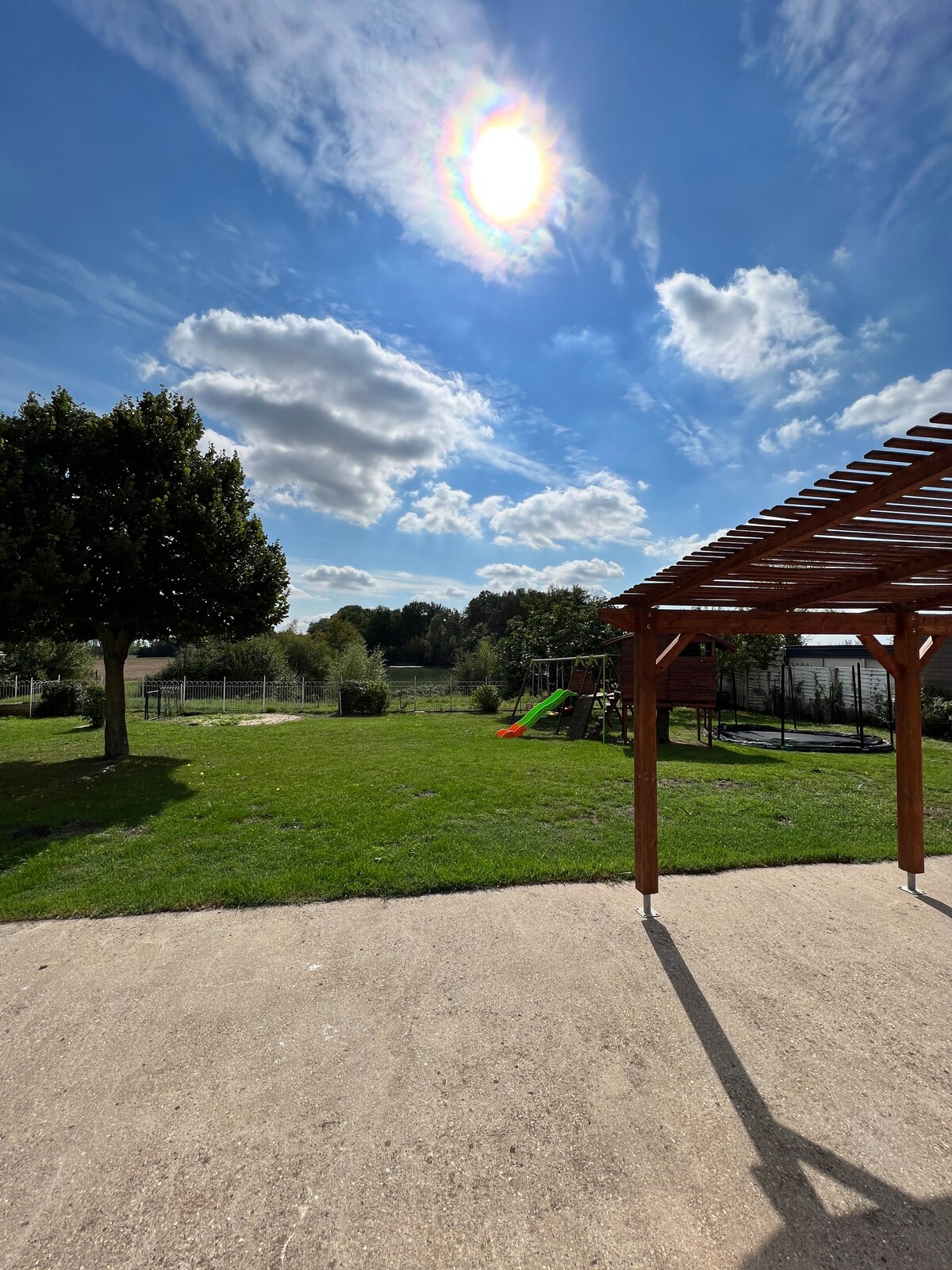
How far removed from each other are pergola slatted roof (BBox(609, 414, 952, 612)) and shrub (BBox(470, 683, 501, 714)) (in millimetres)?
18086

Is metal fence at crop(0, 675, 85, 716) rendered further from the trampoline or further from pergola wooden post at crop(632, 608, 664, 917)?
pergola wooden post at crop(632, 608, 664, 917)

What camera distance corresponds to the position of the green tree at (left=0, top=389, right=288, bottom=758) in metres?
9.32

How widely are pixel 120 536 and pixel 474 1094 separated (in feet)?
33.5

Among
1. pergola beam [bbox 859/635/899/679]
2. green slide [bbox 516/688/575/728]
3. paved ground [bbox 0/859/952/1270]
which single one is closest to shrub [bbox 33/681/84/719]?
green slide [bbox 516/688/575/728]

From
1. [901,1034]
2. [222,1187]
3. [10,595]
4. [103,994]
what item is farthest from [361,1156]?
[10,595]

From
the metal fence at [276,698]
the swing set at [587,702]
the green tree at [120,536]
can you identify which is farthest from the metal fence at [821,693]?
the green tree at [120,536]

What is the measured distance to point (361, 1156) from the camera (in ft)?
7.35

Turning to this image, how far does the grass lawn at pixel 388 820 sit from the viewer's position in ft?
16.6

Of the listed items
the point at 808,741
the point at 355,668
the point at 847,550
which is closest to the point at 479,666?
the point at 355,668

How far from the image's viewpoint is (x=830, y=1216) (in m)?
2.02

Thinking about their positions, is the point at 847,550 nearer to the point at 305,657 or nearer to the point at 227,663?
the point at 227,663

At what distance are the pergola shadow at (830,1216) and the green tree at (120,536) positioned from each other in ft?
34.8

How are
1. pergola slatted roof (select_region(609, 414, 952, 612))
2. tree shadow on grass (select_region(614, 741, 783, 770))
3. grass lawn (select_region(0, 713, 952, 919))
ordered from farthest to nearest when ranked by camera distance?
tree shadow on grass (select_region(614, 741, 783, 770)), grass lawn (select_region(0, 713, 952, 919)), pergola slatted roof (select_region(609, 414, 952, 612))

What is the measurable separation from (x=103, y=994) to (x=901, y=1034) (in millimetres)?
4399
